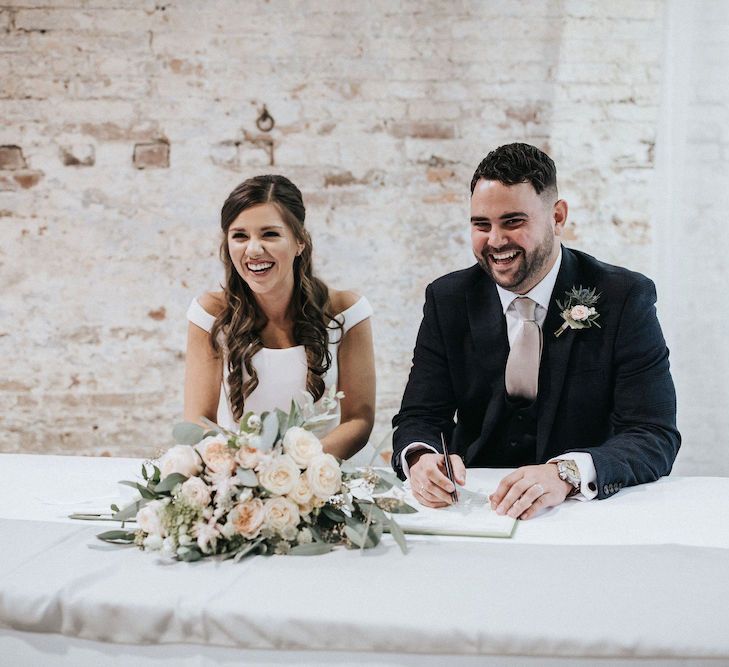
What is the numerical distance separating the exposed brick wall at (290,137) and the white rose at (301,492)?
2.15 m

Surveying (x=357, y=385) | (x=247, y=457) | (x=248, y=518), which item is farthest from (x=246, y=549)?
(x=357, y=385)

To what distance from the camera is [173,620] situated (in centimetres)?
123

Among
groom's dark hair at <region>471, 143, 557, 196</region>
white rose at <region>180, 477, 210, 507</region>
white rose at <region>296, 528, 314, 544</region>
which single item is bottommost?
white rose at <region>296, 528, 314, 544</region>

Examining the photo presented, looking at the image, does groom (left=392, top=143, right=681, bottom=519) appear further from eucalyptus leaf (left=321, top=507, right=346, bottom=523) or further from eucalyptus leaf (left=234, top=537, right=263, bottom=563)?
eucalyptus leaf (left=234, top=537, right=263, bottom=563)

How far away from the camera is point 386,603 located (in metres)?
1.22

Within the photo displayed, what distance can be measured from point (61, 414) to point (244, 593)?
2.64 meters

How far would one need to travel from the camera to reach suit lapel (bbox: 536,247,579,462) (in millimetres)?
2217

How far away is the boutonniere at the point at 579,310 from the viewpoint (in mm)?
2205

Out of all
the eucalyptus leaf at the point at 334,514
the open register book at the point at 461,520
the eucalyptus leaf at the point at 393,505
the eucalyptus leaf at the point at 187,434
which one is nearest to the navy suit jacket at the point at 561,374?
the open register book at the point at 461,520

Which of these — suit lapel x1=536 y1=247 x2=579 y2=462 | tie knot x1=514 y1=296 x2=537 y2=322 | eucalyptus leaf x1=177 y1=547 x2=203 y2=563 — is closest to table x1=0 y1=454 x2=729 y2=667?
eucalyptus leaf x1=177 y1=547 x2=203 y2=563

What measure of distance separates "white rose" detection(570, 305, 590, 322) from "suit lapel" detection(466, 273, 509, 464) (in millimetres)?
210

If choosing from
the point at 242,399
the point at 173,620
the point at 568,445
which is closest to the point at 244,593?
the point at 173,620

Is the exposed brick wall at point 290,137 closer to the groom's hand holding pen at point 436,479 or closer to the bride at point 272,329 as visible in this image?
the bride at point 272,329

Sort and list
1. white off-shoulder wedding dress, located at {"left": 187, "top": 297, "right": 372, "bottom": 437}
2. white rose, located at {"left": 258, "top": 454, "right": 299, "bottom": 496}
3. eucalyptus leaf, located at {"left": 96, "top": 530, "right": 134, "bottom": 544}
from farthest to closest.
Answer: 1. white off-shoulder wedding dress, located at {"left": 187, "top": 297, "right": 372, "bottom": 437}
2. eucalyptus leaf, located at {"left": 96, "top": 530, "right": 134, "bottom": 544}
3. white rose, located at {"left": 258, "top": 454, "right": 299, "bottom": 496}
